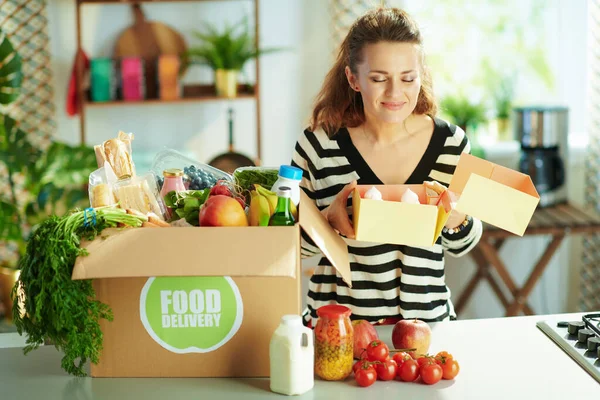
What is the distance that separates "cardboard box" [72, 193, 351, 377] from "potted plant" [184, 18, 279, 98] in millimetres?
2480

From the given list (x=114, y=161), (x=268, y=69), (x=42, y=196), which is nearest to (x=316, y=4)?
(x=268, y=69)

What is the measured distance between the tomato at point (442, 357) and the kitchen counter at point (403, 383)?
0.04 metres

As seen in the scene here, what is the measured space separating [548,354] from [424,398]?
351 millimetres

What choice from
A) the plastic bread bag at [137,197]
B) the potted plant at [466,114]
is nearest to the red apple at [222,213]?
the plastic bread bag at [137,197]

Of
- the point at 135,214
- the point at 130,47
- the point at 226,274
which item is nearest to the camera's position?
the point at 226,274

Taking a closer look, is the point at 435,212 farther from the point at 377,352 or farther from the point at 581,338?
the point at 581,338

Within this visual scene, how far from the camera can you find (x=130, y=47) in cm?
400

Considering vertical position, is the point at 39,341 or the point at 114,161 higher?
the point at 114,161

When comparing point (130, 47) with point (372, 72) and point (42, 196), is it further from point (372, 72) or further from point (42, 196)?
point (372, 72)

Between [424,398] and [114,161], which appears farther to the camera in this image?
[114,161]

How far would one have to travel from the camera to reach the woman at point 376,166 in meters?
1.80

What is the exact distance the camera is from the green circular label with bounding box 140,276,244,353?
139 centimetres

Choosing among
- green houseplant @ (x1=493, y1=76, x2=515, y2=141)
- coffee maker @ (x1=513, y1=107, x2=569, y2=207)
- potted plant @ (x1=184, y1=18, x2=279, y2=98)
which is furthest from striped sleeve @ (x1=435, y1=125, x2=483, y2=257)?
green houseplant @ (x1=493, y1=76, x2=515, y2=141)

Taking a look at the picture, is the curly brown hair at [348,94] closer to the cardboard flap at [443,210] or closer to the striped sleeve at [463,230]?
the striped sleeve at [463,230]
